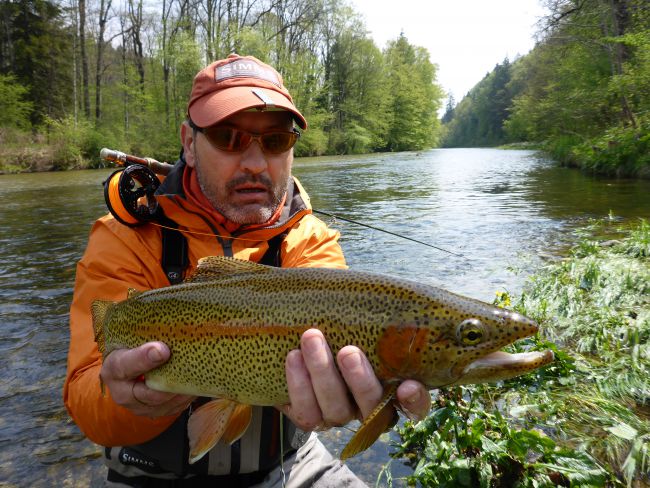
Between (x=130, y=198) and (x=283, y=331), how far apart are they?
1.23 meters

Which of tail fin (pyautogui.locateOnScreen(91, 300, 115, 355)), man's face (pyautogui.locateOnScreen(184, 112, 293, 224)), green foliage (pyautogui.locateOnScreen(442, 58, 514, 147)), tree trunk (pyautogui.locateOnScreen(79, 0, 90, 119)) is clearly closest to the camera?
tail fin (pyautogui.locateOnScreen(91, 300, 115, 355))

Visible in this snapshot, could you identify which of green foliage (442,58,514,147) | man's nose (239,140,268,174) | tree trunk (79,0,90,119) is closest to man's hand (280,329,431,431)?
man's nose (239,140,268,174)

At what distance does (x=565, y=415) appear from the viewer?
3123 mm

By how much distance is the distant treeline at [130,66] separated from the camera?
3011 cm

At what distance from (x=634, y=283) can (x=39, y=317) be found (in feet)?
23.9

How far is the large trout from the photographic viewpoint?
1.71m

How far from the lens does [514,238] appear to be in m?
9.34

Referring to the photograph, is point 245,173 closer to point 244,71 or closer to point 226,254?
point 226,254

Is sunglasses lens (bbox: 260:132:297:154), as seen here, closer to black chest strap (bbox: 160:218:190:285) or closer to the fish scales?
black chest strap (bbox: 160:218:190:285)

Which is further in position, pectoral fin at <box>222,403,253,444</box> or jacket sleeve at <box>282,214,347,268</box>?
jacket sleeve at <box>282,214,347,268</box>

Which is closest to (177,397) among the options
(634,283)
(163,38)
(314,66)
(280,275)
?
(280,275)

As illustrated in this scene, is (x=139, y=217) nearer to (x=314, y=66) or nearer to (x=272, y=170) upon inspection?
(x=272, y=170)

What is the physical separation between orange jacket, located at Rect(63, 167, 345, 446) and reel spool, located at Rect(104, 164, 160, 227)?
0.26 ft

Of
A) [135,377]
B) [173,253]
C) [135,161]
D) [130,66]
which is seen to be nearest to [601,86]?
[135,161]
